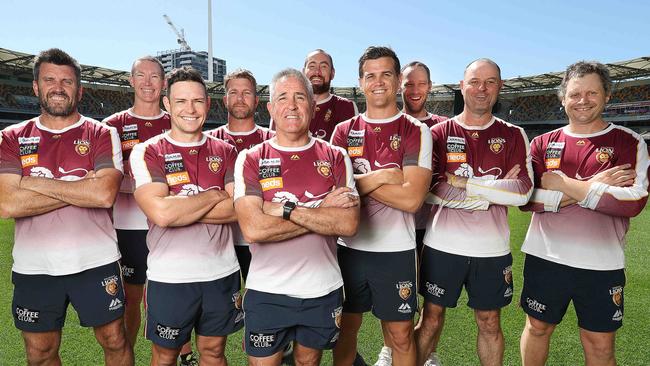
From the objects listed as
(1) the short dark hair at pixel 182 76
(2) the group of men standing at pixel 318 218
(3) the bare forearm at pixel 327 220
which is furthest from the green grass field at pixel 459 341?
(1) the short dark hair at pixel 182 76

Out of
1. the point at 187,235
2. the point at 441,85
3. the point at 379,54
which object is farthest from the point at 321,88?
the point at 441,85

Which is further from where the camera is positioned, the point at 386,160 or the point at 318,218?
the point at 386,160

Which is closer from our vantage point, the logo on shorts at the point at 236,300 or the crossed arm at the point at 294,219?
the crossed arm at the point at 294,219

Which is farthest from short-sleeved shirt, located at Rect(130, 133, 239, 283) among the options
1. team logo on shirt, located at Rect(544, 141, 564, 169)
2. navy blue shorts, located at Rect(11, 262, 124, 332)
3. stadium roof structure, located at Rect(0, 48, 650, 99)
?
stadium roof structure, located at Rect(0, 48, 650, 99)

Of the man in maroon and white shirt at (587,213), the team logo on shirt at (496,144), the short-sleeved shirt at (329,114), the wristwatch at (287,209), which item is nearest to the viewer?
the wristwatch at (287,209)

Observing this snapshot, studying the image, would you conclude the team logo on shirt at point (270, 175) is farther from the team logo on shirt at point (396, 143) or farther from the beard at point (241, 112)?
the beard at point (241, 112)

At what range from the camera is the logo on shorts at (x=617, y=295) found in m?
2.83

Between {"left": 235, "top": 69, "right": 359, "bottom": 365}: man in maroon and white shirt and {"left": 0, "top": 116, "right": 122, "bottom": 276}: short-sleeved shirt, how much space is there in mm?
1009

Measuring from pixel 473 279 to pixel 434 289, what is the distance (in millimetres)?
277

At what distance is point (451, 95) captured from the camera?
135 ft

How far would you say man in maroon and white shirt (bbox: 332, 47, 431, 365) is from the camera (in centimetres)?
280

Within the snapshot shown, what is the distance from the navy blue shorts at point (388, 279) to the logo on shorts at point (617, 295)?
128 cm

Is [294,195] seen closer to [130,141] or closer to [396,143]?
[396,143]

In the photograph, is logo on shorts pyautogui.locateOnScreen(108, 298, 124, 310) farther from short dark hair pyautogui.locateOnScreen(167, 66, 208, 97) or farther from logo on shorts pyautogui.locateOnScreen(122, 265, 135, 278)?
short dark hair pyautogui.locateOnScreen(167, 66, 208, 97)
